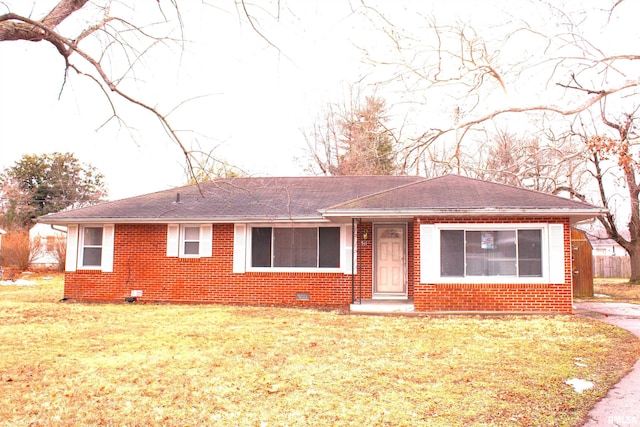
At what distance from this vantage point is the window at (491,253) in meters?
12.9

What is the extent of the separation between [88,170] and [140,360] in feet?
160

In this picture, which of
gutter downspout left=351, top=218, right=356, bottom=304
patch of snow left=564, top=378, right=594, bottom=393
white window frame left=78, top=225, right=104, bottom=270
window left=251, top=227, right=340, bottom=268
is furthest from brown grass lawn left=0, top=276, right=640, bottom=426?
white window frame left=78, top=225, right=104, bottom=270

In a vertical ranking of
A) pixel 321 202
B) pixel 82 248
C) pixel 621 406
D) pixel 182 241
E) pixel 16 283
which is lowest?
pixel 621 406

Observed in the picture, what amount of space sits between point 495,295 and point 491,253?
100 centimetres

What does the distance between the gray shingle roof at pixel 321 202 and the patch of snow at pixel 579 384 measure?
6213mm

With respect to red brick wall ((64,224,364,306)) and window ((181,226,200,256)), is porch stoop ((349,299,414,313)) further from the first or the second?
window ((181,226,200,256))

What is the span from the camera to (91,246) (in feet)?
54.8

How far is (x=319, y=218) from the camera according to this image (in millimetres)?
14828

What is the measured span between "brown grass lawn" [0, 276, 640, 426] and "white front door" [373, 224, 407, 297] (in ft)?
9.86

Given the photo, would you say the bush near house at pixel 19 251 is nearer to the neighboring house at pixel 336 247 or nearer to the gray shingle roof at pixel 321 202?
the gray shingle roof at pixel 321 202

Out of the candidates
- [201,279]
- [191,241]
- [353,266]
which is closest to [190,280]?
[201,279]

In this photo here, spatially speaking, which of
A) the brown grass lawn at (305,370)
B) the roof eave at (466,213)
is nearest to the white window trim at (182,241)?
the brown grass lawn at (305,370)

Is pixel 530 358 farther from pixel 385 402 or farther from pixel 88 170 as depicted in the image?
pixel 88 170

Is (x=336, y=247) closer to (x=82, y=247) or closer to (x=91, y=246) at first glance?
(x=91, y=246)
